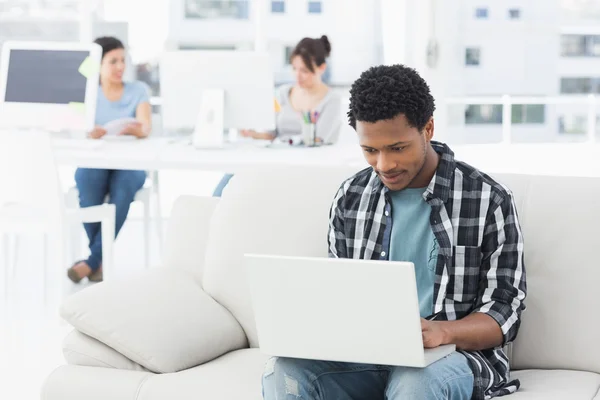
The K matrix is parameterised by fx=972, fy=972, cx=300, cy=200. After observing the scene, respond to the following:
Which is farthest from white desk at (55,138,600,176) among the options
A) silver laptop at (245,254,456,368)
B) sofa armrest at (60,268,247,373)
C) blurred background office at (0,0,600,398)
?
silver laptop at (245,254,456,368)

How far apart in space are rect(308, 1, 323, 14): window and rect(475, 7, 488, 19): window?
125cm

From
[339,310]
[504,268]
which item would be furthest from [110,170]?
[339,310]

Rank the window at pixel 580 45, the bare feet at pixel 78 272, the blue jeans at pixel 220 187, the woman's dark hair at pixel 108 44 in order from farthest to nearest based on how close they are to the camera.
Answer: the window at pixel 580 45, the woman's dark hair at pixel 108 44, the bare feet at pixel 78 272, the blue jeans at pixel 220 187

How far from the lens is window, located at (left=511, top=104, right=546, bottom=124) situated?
239 inches

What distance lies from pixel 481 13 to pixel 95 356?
405 cm

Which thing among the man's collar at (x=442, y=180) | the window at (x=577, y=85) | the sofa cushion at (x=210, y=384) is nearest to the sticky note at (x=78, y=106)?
the sofa cushion at (x=210, y=384)

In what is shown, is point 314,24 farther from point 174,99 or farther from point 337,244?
point 337,244

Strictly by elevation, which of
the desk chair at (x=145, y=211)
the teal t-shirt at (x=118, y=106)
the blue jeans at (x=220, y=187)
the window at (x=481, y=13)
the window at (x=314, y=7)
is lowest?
the desk chair at (x=145, y=211)

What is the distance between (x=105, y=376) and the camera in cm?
209

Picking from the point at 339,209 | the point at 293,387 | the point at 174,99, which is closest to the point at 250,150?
the point at 174,99

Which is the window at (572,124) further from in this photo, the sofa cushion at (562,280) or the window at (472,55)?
the sofa cushion at (562,280)

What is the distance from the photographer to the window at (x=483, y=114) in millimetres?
5766

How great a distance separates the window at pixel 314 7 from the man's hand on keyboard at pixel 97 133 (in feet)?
7.82

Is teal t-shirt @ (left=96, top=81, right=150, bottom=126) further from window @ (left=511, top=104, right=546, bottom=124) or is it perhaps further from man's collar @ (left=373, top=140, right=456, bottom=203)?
man's collar @ (left=373, top=140, right=456, bottom=203)
